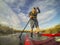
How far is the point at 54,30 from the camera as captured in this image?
3.01m

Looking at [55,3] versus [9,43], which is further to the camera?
[55,3]

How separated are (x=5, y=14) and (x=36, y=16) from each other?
52cm

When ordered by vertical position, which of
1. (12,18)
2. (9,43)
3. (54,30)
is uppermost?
(12,18)

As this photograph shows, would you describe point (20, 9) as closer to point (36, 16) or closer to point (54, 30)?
point (36, 16)

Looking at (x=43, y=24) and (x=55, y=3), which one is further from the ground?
(x=55, y=3)

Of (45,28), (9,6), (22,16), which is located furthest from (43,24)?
(9,6)

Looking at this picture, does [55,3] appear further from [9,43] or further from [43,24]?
[9,43]

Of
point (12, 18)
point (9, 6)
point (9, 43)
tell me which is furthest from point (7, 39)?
point (9, 6)

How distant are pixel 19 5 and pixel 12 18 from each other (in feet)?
0.85

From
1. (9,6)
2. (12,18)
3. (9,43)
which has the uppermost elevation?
(9,6)

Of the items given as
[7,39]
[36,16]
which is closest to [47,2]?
[36,16]

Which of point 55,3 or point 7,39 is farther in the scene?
point 55,3

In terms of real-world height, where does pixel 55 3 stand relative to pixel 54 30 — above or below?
above

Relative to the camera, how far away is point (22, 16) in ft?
9.57
